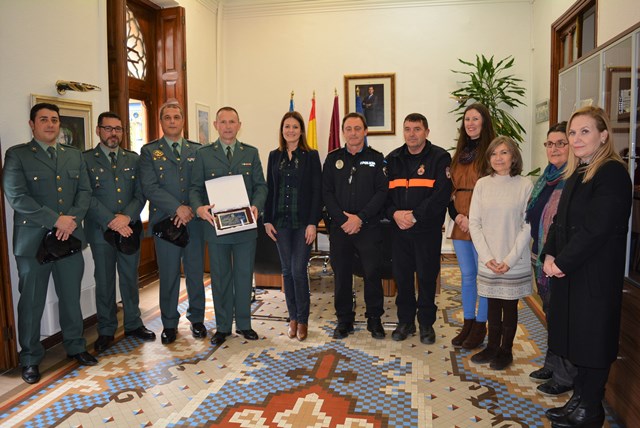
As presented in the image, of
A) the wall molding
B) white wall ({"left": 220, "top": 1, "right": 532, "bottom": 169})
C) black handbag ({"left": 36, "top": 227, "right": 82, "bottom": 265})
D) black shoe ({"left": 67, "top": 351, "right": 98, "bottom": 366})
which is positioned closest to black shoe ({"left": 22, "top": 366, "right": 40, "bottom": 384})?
black shoe ({"left": 67, "top": 351, "right": 98, "bottom": 366})

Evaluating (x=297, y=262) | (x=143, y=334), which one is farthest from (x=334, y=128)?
(x=143, y=334)

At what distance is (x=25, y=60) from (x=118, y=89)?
994mm

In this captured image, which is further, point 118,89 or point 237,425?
point 118,89

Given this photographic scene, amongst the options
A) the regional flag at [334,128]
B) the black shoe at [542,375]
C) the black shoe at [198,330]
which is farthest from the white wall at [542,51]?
the black shoe at [198,330]

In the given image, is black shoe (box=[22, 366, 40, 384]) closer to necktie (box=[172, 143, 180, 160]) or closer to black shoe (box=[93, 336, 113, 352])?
black shoe (box=[93, 336, 113, 352])

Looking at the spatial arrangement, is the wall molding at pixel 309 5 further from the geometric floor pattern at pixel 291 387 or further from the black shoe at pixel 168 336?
the black shoe at pixel 168 336

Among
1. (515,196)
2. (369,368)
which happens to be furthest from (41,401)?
(515,196)

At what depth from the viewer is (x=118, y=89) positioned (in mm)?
4223

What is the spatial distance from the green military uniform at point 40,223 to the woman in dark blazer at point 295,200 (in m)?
1.22

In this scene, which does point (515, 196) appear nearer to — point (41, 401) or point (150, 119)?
point (41, 401)

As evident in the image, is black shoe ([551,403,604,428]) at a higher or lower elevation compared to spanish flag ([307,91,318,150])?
lower

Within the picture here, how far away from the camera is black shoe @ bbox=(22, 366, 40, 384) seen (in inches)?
114

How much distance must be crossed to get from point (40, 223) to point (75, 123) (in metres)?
1.11

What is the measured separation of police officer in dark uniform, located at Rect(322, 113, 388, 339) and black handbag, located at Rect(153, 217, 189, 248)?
100cm
